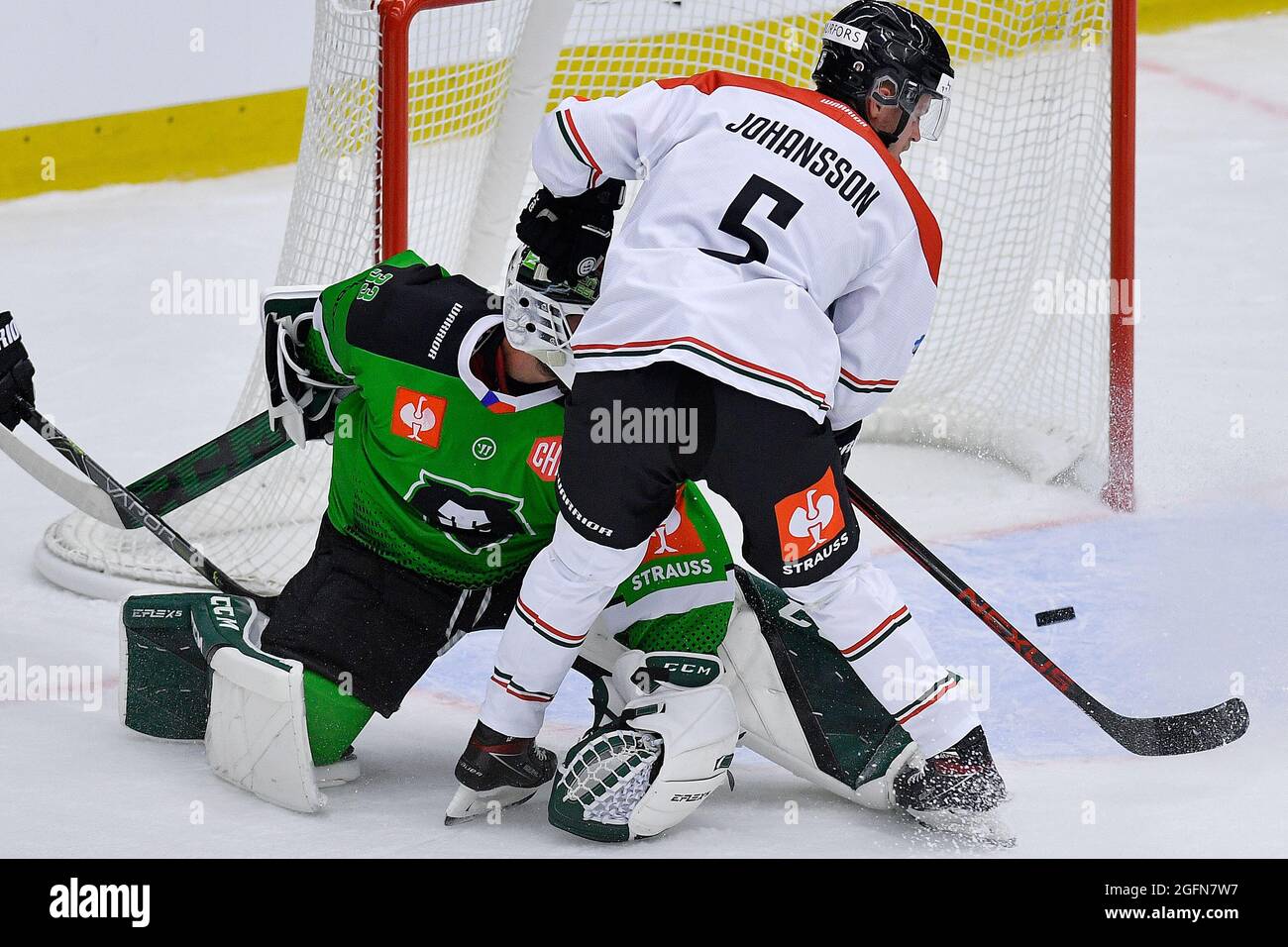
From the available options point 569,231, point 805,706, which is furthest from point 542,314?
point 805,706

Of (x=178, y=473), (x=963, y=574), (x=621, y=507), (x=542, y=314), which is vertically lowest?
(x=963, y=574)

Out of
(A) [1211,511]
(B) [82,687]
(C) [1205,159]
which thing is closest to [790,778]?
(B) [82,687]

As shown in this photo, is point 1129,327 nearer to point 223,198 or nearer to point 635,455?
point 635,455

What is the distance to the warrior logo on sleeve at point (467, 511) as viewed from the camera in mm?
2326

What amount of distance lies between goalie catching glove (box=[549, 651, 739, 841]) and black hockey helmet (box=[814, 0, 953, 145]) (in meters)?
0.77

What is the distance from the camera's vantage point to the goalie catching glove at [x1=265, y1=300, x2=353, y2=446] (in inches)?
97.9

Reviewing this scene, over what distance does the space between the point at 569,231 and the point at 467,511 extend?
0.41 metres

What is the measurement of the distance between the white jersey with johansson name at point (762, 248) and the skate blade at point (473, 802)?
59 cm

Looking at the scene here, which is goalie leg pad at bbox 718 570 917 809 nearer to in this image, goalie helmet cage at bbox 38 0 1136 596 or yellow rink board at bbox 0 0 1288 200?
goalie helmet cage at bbox 38 0 1136 596

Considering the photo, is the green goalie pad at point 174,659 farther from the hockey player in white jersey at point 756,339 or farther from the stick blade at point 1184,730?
the stick blade at point 1184,730

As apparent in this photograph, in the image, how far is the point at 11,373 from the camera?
8.70 feet

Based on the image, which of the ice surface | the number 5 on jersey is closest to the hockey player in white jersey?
the number 5 on jersey

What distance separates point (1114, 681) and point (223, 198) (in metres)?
3.24

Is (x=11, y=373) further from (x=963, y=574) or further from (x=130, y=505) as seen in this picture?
(x=963, y=574)
